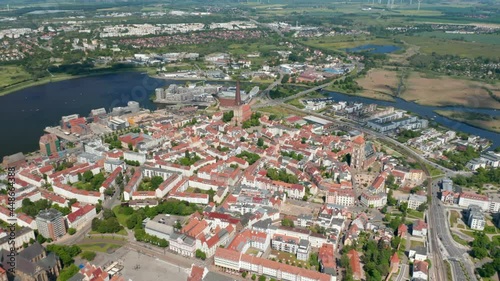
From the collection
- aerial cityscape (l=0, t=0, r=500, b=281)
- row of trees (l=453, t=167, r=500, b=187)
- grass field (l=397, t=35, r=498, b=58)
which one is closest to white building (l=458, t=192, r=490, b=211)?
aerial cityscape (l=0, t=0, r=500, b=281)

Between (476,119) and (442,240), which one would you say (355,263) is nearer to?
(442,240)

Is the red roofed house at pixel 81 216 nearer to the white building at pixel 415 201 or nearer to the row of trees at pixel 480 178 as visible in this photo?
the white building at pixel 415 201

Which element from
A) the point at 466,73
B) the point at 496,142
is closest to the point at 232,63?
the point at 466,73

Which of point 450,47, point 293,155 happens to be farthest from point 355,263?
point 450,47

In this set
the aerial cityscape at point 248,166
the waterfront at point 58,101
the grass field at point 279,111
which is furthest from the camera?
the grass field at point 279,111

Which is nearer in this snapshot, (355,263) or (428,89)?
(355,263)

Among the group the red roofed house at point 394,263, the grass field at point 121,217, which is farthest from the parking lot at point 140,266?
the red roofed house at point 394,263

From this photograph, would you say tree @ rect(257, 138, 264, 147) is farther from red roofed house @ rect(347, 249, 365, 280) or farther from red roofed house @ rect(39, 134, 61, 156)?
red roofed house @ rect(39, 134, 61, 156)
